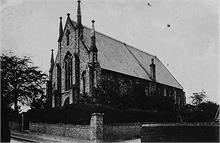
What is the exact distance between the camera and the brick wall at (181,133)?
→ 20.3 meters

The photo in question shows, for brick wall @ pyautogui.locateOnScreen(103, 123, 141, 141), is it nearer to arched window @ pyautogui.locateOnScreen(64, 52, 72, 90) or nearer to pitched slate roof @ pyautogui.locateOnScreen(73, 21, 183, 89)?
pitched slate roof @ pyautogui.locateOnScreen(73, 21, 183, 89)

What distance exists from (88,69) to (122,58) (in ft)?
34.1

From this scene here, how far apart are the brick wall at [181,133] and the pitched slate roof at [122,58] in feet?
56.5

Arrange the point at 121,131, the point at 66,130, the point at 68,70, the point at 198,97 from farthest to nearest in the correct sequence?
the point at 198,97 < the point at 68,70 < the point at 121,131 < the point at 66,130

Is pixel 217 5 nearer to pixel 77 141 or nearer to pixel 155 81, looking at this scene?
pixel 77 141

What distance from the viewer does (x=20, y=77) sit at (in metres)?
43.0

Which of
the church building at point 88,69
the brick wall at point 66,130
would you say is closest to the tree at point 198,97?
the church building at point 88,69

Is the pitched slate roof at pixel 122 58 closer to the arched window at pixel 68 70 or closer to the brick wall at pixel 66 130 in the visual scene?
the arched window at pixel 68 70

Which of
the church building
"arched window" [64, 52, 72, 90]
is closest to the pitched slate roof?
the church building

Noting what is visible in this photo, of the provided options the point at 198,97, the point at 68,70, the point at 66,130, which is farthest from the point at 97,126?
the point at 198,97

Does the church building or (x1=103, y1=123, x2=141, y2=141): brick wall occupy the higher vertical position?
the church building

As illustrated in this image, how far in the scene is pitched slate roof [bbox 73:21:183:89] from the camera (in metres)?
41.5

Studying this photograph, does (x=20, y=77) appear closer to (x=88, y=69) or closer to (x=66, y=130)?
(x=88, y=69)

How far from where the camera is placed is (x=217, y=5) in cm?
1705
